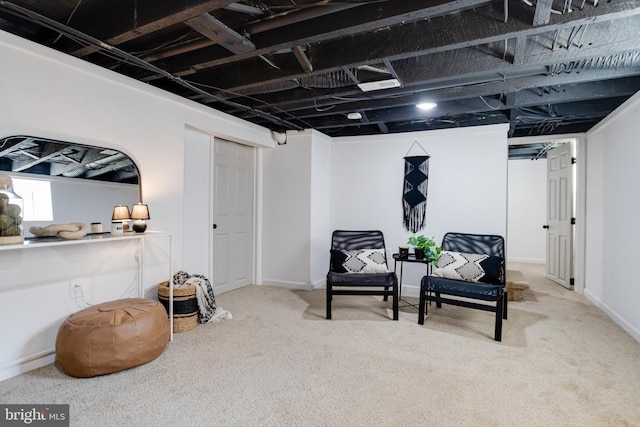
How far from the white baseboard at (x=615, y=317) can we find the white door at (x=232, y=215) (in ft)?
14.0

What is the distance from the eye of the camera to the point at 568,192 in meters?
4.93

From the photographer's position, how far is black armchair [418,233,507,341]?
10.2 feet

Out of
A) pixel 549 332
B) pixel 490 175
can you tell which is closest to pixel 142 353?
pixel 549 332

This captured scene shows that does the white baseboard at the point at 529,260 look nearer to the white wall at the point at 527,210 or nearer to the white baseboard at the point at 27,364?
the white wall at the point at 527,210

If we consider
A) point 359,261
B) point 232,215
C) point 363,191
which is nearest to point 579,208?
point 363,191

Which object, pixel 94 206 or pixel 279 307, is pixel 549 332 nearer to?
pixel 279 307

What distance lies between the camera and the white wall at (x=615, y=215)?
3152 millimetres

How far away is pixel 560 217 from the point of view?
516cm

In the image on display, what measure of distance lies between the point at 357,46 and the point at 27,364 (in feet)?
10.7

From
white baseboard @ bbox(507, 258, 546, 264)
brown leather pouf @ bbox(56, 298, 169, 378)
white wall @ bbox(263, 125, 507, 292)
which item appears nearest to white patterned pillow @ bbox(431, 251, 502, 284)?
white wall @ bbox(263, 125, 507, 292)

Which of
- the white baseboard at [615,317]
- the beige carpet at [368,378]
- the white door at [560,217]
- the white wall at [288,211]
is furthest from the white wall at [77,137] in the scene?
the white door at [560,217]

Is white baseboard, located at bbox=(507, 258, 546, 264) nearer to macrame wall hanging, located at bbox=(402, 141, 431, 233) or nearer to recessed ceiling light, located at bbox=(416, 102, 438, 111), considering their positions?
macrame wall hanging, located at bbox=(402, 141, 431, 233)

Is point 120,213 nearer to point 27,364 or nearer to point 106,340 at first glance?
point 106,340

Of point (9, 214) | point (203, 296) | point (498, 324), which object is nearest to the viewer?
point (9, 214)
